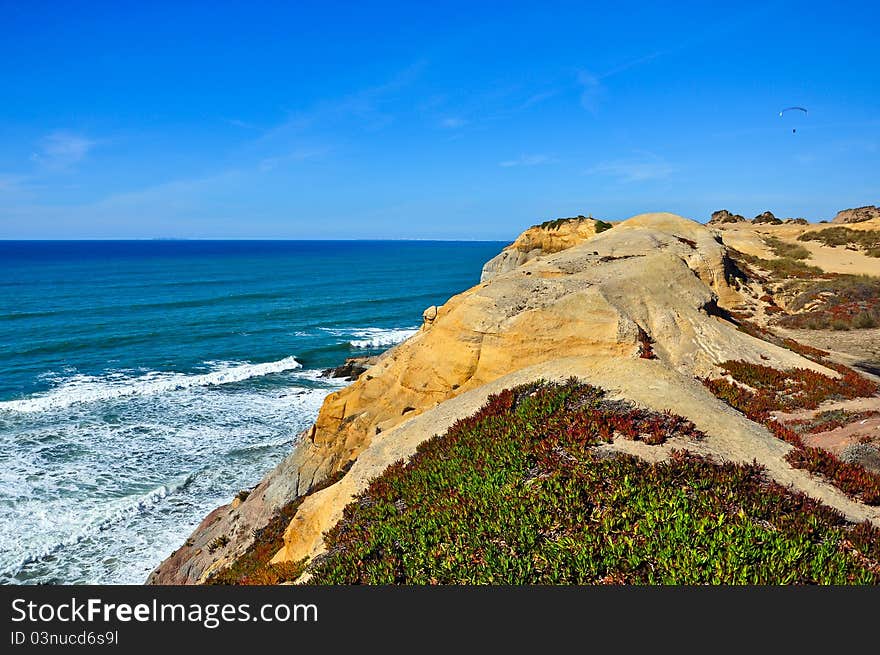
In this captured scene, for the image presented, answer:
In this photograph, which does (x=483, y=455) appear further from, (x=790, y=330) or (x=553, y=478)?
(x=790, y=330)

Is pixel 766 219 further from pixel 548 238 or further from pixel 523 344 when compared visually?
pixel 523 344

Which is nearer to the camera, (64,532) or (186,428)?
(64,532)

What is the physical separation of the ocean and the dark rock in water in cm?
132

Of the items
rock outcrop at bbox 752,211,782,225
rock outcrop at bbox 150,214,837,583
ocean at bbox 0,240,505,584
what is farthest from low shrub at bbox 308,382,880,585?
rock outcrop at bbox 752,211,782,225

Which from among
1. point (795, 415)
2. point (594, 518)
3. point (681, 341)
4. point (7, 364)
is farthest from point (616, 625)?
point (7, 364)

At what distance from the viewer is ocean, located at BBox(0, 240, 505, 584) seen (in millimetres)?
19562

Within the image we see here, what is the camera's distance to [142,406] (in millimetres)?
33156

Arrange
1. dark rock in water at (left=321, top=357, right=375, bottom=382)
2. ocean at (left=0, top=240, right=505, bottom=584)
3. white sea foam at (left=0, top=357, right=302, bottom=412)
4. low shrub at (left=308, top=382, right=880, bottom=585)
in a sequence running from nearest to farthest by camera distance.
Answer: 1. low shrub at (left=308, top=382, right=880, bottom=585)
2. ocean at (left=0, top=240, right=505, bottom=584)
3. white sea foam at (left=0, top=357, right=302, bottom=412)
4. dark rock in water at (left=321, top=357, right=375, bottom=382)

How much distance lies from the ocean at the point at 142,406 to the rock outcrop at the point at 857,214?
6592cm

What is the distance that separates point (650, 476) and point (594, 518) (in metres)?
1.49

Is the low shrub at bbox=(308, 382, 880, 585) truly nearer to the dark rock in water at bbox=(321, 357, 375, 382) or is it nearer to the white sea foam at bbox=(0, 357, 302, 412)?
the dark rock in water at bbox=(321, 357, 375, 382)

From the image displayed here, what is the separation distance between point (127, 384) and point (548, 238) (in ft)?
141

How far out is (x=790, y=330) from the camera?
98.0 ft

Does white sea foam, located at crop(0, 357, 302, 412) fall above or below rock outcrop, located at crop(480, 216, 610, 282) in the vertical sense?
below
